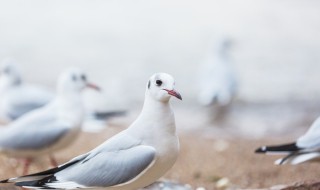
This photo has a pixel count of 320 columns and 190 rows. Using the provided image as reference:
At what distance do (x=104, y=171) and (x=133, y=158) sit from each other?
0.14 m

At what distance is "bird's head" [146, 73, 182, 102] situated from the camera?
132 inches

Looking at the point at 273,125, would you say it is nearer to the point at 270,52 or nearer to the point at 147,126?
the point at 270,52

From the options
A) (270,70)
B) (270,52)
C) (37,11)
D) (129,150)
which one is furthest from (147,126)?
(37,11)

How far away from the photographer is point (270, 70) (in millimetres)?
9906

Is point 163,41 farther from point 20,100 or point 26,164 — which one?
point 26,164

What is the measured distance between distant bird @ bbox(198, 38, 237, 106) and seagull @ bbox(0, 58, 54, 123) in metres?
1.64

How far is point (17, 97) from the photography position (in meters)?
6.62

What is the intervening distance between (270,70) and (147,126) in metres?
6.69

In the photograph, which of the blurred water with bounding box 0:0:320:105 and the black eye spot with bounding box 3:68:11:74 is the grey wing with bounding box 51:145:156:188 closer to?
the black eye spot with bounding box 3:68:11:74

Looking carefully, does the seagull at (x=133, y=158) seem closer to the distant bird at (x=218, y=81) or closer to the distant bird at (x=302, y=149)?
the distant bird at (x=302, y=149)

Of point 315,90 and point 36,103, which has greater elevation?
point 315,90

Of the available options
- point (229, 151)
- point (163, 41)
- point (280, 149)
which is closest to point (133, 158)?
point (280, 149)

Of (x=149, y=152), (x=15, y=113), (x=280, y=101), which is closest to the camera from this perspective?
(x=149, y=152)

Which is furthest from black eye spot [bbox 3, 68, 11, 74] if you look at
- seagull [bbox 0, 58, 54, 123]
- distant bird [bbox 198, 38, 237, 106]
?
distant bird [bbox 198, 38, 237, 106]
